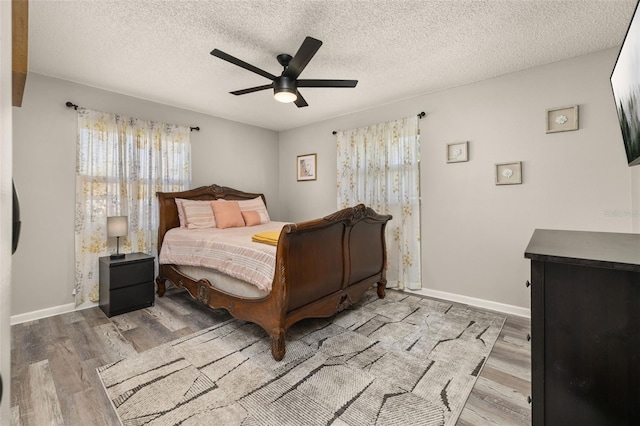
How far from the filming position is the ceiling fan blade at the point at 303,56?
1934mm

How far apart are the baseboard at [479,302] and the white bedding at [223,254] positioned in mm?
2279

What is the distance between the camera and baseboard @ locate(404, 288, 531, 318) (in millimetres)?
2988

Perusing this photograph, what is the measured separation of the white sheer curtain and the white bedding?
2.00 meters

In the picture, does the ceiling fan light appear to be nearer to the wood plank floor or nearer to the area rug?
the area rug

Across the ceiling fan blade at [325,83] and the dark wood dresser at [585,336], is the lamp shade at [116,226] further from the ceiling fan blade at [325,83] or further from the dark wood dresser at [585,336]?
the dark wood dresser at [585,336]

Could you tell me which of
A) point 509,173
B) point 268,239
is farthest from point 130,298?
point 509,173

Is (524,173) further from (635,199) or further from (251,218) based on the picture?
(251,218)

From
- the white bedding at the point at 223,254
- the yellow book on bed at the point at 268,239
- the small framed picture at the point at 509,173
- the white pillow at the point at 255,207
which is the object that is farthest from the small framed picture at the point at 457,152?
the white pillow at the point at 255,207

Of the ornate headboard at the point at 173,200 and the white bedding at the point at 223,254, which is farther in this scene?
the ornate headboard at the point at 173,200

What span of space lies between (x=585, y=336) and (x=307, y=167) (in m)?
4.35

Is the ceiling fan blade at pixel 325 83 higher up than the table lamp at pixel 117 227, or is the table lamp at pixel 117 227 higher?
the ceiling fan blade at pixel 325 83

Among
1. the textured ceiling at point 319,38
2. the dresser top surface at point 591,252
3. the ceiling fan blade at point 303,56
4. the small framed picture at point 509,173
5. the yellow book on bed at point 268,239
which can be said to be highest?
the textured ceiling at point 319,38

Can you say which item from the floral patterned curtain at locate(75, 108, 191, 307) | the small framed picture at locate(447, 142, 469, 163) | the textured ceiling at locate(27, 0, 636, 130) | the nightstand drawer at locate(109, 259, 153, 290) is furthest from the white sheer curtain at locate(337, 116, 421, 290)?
the nightstand drawer at locate(109, 259, 153, 290)

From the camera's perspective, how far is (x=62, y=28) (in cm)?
224
